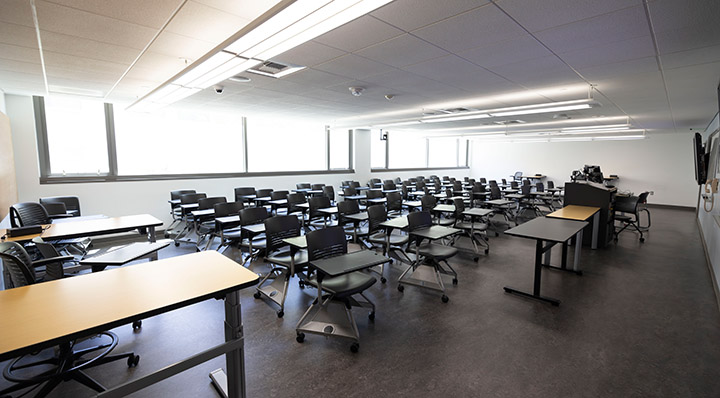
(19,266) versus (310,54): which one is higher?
(310,54)

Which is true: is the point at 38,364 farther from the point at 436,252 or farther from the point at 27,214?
the point at 436,252

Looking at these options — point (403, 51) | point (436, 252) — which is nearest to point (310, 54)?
point (403, 51)

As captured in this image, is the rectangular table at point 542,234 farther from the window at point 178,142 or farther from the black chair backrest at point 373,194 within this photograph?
the window at point 178,142

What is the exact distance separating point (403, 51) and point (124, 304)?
3072 millimetres

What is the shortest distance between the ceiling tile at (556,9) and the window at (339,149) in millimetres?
8147

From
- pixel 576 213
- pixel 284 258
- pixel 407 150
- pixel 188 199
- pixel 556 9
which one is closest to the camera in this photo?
pixel 556 9

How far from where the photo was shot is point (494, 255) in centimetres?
536

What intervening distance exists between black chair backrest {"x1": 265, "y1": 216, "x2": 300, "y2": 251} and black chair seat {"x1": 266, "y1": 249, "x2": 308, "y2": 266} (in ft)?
0.30

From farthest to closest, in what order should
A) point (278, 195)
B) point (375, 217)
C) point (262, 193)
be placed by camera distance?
point (262, 193) < point (278, 195) < point (375, 217)

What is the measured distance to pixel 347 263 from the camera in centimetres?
276

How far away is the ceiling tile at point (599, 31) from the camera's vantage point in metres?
2.41

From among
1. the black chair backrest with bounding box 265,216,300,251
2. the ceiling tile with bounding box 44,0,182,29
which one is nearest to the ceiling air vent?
the ceiling tile with bounding box 44,0,182,29

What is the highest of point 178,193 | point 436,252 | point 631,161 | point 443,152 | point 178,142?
point 443,152

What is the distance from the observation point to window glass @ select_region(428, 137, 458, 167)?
14719mm
